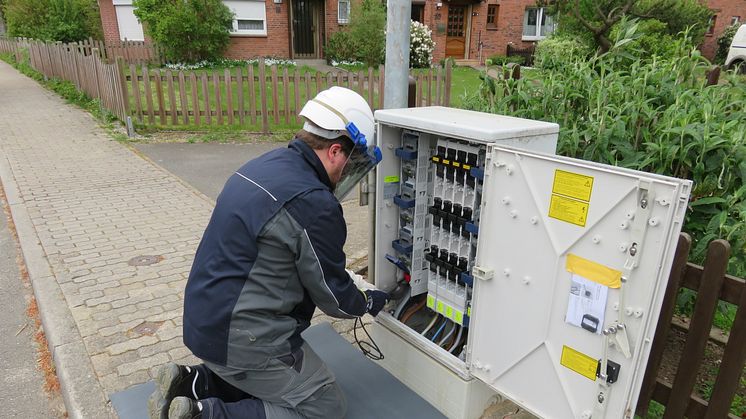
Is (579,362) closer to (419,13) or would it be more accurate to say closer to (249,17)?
(249,17)

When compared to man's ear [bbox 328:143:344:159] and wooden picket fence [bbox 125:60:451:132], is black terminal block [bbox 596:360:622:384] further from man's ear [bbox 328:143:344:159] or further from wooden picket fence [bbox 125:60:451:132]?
wooden picket fence [bbox 125:60:451:132]

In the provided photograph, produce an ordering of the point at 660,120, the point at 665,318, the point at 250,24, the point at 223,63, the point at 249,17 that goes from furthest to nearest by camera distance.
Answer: the point at 250,24 < the point at 249,17 < the point at 223,63 < the point at 660,120 < the point at 665,318

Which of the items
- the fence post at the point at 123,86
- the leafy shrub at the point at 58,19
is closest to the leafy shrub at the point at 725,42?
the fence post at the point at 123,86

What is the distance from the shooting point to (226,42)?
69.3 ft

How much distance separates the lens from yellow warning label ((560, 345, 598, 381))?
222cm

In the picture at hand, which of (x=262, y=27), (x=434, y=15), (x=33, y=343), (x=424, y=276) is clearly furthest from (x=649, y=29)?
(x=33, y=343)

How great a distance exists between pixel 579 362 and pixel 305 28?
23.4 meters

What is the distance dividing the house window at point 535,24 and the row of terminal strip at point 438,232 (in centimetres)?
2673

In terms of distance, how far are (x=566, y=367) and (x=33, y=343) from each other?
375 centimetres

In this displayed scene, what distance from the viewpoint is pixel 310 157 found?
8.01 feet

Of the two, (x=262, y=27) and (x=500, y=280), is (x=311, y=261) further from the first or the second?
(x=262, y=27)

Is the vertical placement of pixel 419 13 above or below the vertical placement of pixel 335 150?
above

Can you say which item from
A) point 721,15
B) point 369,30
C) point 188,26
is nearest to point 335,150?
point 188,26

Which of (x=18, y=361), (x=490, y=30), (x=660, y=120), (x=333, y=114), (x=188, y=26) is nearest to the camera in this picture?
(x=333, y=114)
